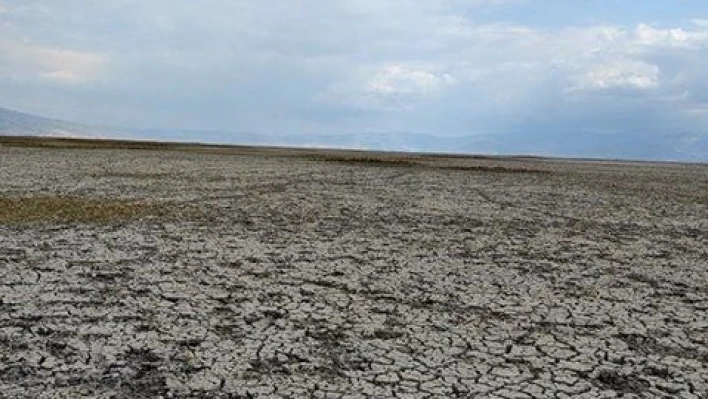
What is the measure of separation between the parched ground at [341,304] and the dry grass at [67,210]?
0.07 metres

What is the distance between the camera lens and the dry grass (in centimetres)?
1262

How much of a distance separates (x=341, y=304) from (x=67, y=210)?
9053 millimetres

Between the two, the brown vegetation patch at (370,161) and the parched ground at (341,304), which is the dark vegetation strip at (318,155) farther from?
the parched ground at (341,304)

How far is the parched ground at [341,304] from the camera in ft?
16.6

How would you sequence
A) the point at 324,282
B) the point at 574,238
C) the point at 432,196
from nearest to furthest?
the point at 324,282 < the point at 574,238 < the point at 432,196

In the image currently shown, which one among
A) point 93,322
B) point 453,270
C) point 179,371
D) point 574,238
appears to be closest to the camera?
point 179,371

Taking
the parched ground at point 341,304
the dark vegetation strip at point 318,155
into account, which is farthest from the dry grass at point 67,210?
the dark vegetation strip at point 318,155

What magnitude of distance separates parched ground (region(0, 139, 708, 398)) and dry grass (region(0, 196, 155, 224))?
0.07 meters

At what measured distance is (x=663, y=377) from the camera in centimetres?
527

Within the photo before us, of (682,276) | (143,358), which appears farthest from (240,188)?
(143,358)

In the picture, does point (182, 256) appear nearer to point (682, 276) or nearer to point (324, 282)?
point (324, 282)

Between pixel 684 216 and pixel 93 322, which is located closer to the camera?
pixel 93 322

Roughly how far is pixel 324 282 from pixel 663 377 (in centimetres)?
408

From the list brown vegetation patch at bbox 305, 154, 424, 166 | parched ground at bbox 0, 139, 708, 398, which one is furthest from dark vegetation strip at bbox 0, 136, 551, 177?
parched ground at bbox 0, 139, 708, 398
